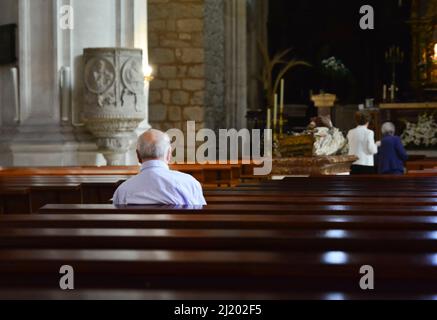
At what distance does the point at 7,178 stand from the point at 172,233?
12.6ft

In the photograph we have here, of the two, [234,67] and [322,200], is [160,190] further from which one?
[234,67]

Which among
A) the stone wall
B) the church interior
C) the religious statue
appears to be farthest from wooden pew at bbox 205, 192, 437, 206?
the stone wall

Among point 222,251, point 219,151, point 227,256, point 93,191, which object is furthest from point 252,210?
point 219,151

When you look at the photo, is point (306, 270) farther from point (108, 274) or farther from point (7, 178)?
point (7, 178)

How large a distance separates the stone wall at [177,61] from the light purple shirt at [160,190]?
9826 mm

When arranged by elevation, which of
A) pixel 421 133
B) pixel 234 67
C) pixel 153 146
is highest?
pixel 234 67

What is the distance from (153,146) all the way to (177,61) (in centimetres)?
979

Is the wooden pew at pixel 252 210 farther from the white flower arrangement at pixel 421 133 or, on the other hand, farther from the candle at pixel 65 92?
the white flower arrangement at pixel 421 133

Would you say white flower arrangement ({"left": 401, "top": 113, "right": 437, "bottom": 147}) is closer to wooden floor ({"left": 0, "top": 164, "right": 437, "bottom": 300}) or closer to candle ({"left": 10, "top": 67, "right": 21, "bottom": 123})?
candle ({"left": 10, "top": 67, "right": 21, "bottom": 123})

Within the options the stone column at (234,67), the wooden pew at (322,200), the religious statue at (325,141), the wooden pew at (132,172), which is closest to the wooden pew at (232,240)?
the wooden pew at (322,200)

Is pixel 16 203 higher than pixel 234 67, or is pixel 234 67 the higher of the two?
pixel 234 67

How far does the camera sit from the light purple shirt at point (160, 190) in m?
4.22

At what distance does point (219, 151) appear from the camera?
14.9 meters
